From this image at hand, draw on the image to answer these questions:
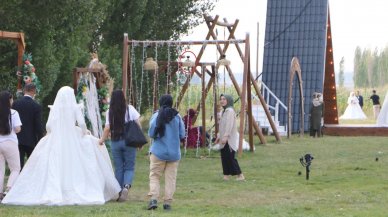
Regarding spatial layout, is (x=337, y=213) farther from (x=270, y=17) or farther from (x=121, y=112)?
(x=270, y=17)

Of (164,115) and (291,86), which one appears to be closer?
(164,115)

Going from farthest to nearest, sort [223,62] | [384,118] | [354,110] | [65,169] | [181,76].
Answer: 1. [354,110]
2. [384,118]
3. [181,76]
4. [223,62]
5. [65,169]

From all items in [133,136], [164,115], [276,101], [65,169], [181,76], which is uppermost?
[181,76]

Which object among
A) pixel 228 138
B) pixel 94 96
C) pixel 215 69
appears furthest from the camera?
pixel 215 69

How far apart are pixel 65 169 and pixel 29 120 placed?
1.50 meters

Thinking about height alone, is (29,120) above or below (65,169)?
above

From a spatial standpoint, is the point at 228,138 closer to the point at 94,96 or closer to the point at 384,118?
the point at 94,96

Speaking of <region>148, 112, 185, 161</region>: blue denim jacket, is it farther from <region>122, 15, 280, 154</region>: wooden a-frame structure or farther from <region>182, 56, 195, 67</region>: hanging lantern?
<region>182, 56, 195, 67</region>: hanging lantern

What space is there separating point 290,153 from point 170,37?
419 inches

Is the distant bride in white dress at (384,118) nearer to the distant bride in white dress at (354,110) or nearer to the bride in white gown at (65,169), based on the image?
the distant bride in white dress at (354,110)

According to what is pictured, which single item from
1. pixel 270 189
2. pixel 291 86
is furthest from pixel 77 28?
pixel 291 86

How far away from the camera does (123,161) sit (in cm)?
1373

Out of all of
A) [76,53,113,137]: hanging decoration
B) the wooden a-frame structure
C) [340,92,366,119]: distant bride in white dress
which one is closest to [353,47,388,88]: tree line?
[340,92,366,119]: distant bride in white dress

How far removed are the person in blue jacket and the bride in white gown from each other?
96 cm
